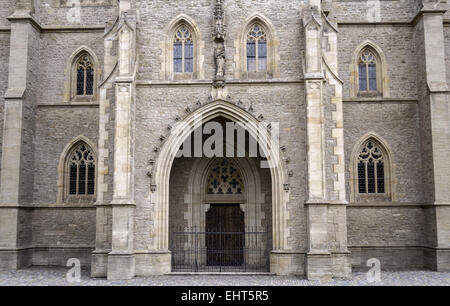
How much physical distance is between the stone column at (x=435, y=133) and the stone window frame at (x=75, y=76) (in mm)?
13606

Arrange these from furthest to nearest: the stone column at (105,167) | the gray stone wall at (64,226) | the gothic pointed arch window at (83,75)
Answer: the gothic pointed arch window at (83,75) < the gray stone wall at (64,226) < the stone column at (105,167)

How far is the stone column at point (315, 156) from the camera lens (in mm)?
15141

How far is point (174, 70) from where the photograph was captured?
683 inches

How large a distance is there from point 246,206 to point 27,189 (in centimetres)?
887

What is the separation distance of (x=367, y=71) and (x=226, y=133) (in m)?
6.89

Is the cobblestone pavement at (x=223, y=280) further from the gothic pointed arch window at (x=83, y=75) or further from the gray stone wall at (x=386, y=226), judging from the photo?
the gothic pointed arch window at (x=83, y=75)

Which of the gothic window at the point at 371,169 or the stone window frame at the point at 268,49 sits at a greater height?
the stone window frame at the point at 268,49

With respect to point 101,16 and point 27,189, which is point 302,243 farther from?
point 101,16

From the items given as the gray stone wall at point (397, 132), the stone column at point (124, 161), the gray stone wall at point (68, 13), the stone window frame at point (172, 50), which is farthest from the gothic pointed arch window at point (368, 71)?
the gray stone wall at point (68, 13)

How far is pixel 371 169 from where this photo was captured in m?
19.7

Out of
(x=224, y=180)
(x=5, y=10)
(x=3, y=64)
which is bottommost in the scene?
(x=224, y=180)

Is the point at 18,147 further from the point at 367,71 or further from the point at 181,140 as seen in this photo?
the point at 367,71

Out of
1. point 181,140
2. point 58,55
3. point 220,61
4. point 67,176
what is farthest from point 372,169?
point 58,55

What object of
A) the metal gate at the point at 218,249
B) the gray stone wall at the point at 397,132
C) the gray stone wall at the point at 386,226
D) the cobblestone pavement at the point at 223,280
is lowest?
the cobblestone pavement at the point at 223,280
